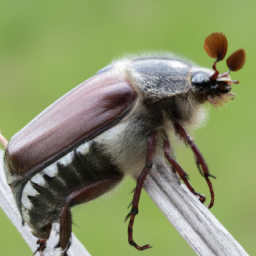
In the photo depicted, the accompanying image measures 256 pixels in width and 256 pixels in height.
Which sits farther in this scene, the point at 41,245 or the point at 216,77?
the point at 216,77

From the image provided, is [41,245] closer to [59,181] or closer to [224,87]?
[59,181]

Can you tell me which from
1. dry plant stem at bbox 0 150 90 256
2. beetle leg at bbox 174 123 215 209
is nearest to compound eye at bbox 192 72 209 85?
beetle leg at bbox 174 123 215 209

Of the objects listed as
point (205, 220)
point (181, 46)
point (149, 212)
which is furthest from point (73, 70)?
point (205, 220)

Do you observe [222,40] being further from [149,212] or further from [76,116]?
[149,212]

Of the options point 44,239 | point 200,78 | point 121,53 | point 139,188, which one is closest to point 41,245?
point 44,239

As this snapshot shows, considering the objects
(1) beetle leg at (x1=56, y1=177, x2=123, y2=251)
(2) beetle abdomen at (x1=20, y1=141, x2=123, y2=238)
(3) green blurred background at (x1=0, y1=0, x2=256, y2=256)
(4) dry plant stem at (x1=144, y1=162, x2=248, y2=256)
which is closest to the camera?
(4) dry plant stem at (x1=144, y1=162, x2=248, y2=256)

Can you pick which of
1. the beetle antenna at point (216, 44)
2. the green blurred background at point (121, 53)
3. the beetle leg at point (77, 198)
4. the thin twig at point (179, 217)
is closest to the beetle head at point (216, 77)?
the beetle antenna at point (216, 44)

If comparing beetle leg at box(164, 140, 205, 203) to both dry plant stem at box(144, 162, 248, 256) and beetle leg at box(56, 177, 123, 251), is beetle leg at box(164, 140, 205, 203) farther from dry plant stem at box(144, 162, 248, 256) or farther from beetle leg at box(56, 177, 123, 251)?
beetle leg at box(56, 177, 123, 251)
